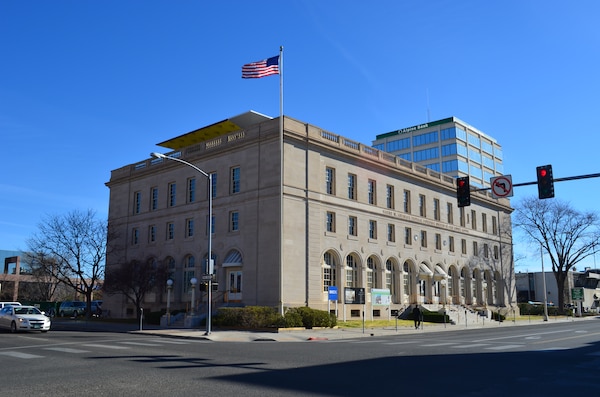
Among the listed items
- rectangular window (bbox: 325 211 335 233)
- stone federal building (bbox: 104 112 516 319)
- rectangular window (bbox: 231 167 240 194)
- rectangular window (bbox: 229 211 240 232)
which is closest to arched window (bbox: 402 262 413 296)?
stone federal building (bbox: 104 112 516 319)

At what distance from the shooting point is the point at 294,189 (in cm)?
3944

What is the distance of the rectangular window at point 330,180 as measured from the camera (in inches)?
1703

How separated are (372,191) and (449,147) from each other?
56.3 m

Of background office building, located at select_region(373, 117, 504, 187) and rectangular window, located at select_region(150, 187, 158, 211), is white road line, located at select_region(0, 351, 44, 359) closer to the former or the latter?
rectangular window, located at select_region(150, 187, 158, 211)

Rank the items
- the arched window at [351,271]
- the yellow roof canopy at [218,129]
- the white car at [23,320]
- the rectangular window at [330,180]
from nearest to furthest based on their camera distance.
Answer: the white car at [23,320] → the rectangular window at [330,180] → the arched window at [351,271] → the yellow roof canopy at [218,129]

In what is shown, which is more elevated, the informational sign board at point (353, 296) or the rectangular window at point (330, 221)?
the rectangular window at point (330, 221)

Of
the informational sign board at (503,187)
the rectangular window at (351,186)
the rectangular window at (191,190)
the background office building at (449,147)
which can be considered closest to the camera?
the informational sign board at (503,187)

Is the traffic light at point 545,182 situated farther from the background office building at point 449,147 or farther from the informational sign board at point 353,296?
the background office building at point 449,147

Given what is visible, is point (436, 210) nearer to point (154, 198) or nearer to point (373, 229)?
point (373, 229)

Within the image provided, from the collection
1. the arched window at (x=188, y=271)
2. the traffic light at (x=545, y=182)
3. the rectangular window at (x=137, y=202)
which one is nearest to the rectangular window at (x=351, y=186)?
the arched window at (x=188, y=271)

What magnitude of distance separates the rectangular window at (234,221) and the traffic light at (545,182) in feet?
87.6

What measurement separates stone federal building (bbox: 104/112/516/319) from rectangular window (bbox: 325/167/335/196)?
0.11m

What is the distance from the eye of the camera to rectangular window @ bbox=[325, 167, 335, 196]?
142 feet

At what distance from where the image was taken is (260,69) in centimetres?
3538
